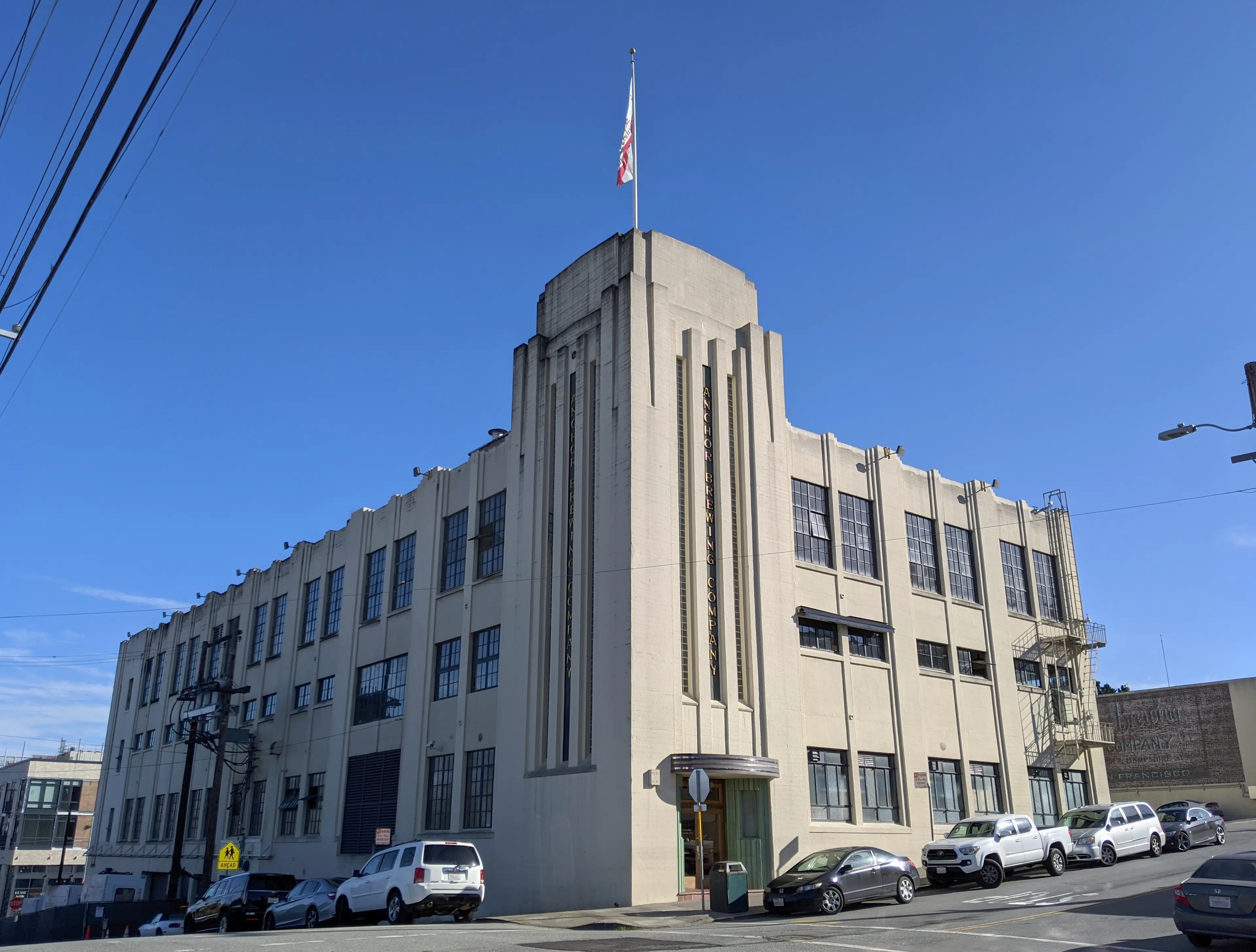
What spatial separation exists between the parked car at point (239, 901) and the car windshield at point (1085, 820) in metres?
21.6

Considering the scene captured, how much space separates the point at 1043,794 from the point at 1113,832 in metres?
10.6

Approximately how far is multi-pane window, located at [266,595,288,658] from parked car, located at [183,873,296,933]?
59.0ft

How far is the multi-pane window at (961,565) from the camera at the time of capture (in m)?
38.1

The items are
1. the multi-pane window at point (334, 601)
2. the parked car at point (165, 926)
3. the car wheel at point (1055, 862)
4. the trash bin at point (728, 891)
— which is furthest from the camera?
the multi-pane window at point (334, 601)

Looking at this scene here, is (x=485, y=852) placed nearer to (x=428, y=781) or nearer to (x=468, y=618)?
(x=428, y=781)

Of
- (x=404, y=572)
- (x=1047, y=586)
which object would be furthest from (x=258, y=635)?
(x=1047, y=586)

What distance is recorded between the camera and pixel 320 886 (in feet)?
83.6

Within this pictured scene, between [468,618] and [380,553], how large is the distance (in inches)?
334

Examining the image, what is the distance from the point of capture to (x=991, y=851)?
24609 millimetres

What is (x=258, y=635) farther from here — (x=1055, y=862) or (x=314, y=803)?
(x=1055, y=862)

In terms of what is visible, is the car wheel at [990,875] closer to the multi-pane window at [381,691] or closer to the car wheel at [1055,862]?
the car wheel at [1055,862]

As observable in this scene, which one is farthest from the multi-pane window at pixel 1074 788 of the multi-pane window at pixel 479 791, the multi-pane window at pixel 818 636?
the multi-pane window at pixel 479 791

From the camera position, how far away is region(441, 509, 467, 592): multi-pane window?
35.3m

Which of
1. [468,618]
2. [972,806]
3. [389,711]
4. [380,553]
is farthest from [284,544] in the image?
[972,806]
